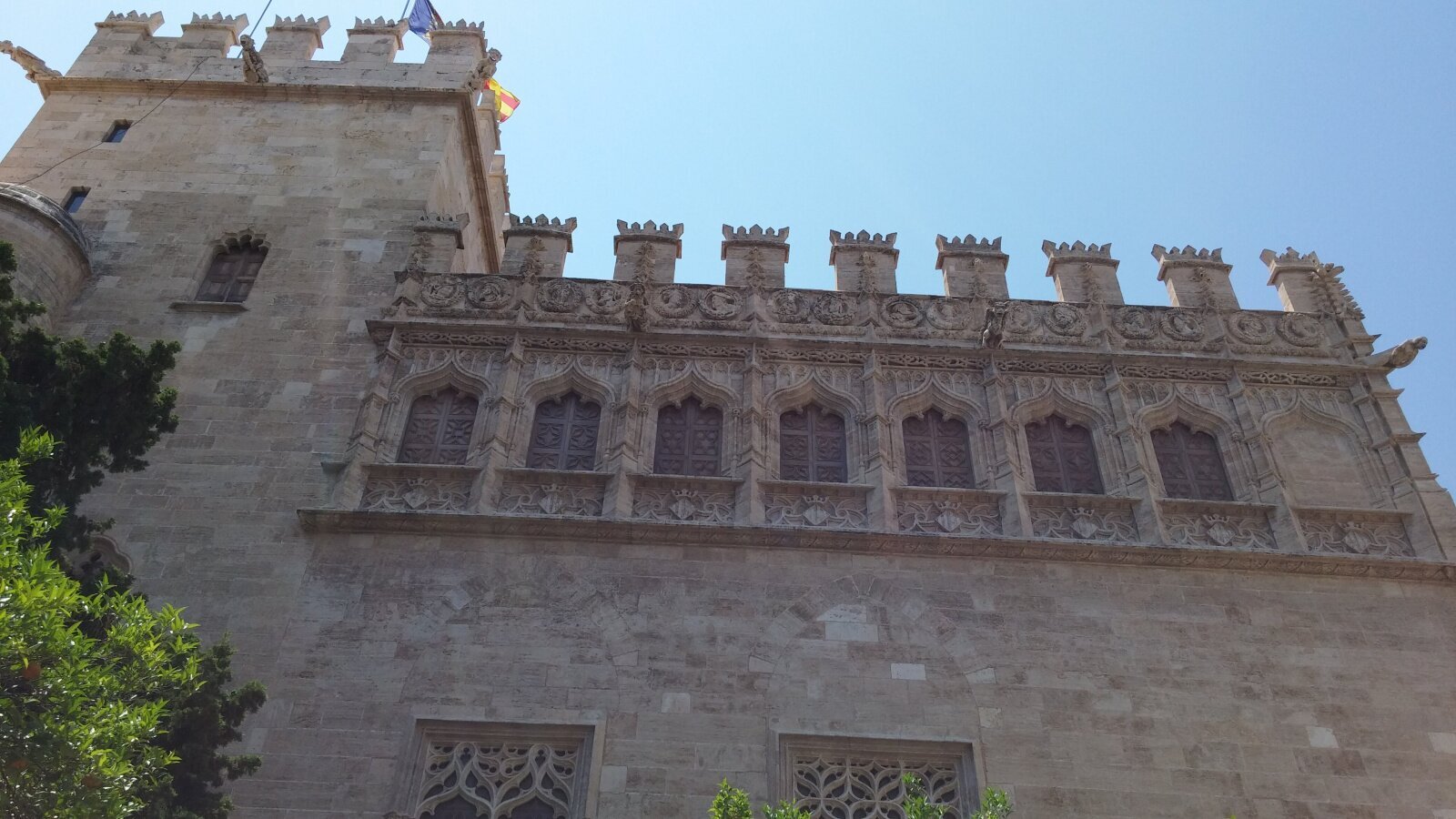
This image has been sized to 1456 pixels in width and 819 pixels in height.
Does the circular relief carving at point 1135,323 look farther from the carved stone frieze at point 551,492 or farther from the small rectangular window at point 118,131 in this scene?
the small rectangular window at point 118,131

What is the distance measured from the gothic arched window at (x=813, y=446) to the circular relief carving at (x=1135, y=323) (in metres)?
3.44

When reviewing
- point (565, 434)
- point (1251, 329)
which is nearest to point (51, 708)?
point (565, 434)

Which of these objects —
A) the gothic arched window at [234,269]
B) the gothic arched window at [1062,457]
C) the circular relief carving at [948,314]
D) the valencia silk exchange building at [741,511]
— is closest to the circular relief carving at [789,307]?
the valencia silk exchange building at [741,511]

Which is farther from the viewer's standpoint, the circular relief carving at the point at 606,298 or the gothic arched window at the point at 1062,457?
the circular relief carving at the point at 606,298

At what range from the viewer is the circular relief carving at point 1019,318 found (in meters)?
12.8

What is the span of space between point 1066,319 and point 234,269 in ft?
31.3

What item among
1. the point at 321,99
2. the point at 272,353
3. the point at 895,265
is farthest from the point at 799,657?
the point at 321,99

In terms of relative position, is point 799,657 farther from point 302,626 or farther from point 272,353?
point 272,353

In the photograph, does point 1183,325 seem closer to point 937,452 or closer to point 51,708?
point 937,452

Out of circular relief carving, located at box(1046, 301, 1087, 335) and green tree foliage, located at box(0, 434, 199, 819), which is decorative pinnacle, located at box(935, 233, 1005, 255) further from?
green tree foliage, located at box(0, 434, 199, 819)

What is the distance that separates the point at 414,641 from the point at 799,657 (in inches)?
129

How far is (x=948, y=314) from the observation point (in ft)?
42.6

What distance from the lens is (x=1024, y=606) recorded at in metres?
10.3

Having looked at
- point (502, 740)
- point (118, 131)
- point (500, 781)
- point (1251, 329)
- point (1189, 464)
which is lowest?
point (500, 781)
